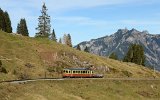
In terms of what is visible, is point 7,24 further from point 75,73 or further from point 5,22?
point 75,73

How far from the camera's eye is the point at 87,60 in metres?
116

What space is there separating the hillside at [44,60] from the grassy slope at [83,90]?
1682cm

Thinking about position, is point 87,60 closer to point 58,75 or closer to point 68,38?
point 58,75

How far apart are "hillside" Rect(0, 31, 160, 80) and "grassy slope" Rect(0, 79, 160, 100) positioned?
16.8 meters

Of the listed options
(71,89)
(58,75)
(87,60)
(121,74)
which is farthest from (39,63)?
(71,89)

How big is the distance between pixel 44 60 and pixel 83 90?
1423 inches

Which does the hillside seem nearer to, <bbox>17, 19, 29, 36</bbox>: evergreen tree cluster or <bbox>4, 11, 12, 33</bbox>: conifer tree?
<bbox>4, 11, 12, 33</bbox>: conifer tree

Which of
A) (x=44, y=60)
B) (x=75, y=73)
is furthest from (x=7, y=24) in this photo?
(x=75, y=73)

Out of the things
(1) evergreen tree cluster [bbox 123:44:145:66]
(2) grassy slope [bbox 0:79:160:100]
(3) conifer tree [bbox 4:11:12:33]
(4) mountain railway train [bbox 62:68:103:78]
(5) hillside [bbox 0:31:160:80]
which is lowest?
(2) grassy slope [bbox 0:79:160:100]

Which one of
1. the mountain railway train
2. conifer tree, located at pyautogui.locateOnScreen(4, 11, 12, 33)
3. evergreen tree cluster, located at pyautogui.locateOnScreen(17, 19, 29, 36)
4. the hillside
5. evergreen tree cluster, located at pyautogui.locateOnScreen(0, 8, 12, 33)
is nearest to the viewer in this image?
the mountain railway train

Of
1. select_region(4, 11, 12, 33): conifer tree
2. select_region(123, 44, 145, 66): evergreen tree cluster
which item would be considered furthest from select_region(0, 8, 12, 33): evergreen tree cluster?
select_region(123, 44, 145, 66): evergreen tree cluster

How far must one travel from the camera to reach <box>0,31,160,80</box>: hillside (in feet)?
321

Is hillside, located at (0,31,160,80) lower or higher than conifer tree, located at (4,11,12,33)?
lower

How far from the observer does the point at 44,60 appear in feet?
356
